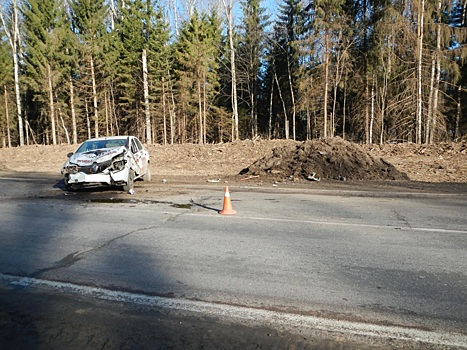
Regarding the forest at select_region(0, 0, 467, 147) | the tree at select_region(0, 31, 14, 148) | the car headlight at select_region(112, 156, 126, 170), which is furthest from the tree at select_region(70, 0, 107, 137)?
the car headlight at select_region(112, 156, 126, 170)

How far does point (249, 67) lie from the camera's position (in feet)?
139

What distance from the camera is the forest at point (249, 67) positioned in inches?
969

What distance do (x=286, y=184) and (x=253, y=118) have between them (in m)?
32.4

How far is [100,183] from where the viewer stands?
32.7ft

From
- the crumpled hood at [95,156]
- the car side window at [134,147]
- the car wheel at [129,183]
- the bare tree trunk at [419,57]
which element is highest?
the bare tree trunk at [419,57]

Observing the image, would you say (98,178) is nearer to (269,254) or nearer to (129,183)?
(129,183)

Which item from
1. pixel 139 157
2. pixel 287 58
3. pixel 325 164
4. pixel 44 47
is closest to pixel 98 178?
pixel 139 157

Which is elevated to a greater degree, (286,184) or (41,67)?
(41,67)

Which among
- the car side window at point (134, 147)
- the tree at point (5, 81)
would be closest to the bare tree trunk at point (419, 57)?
the car side window at point (134, 147)

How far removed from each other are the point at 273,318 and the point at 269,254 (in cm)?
174

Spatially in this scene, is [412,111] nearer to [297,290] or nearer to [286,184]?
[286,184]

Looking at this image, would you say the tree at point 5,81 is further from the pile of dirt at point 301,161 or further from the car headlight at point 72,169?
the car headlight at point 72,169

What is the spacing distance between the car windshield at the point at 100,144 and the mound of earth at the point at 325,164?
18.7 ft

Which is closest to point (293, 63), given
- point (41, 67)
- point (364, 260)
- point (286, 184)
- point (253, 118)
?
point (253, 118)
